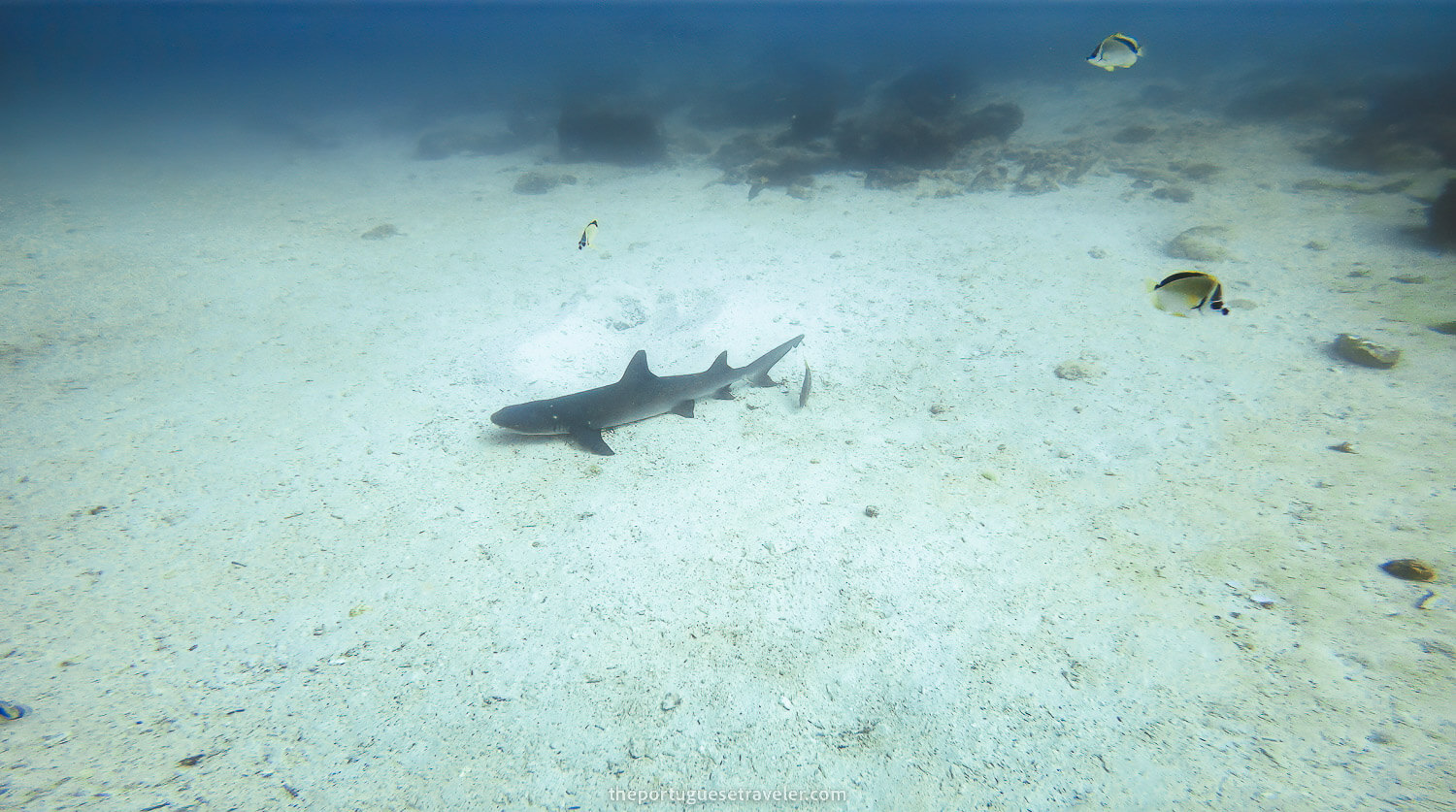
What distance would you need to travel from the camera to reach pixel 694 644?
3.14 metres

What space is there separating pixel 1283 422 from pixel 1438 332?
3479 mm

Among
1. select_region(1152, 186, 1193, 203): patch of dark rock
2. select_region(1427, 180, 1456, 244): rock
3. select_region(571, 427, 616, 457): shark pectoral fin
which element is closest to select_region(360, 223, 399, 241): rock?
select_region(571, 427, 616, 457): shark pectoral fin

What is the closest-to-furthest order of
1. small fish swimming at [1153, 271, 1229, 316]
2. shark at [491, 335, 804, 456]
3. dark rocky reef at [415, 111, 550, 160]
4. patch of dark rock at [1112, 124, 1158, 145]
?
small fish swimming at [1153, 271, 1229, 316] < shark at [491, 335, 804, 456] < patch of dark rock at [1112, 124, 1158, 145] < dark rocky reef at [415, 111, 550, 160]

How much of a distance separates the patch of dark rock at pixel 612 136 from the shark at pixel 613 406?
591 inches

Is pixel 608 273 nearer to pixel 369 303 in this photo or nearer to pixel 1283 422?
pixel 369 303

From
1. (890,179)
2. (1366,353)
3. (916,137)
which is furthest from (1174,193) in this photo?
(1366,353)

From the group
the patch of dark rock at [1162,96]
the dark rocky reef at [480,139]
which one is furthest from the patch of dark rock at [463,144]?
the patch of dark rock at [1162,96]

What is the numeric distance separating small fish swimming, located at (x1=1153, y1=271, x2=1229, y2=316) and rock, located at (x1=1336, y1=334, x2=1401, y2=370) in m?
4.16

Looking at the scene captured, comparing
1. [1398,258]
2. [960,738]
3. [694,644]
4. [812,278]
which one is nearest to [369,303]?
[812,278]

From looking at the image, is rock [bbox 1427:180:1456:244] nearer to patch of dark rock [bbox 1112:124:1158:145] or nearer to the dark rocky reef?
patch of dark rock [bbox 1112:124:1158:145]

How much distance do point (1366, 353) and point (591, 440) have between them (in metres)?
8.48

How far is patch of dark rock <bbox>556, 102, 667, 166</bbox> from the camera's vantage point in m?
17.9

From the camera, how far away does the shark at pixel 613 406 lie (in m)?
4.81

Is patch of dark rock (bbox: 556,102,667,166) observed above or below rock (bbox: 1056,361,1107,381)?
above
